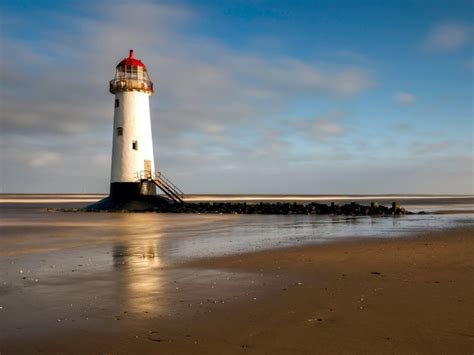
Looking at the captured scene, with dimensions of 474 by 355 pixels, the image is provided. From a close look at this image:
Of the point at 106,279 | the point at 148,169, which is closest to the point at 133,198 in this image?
the point at 148,169

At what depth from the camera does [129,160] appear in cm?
3438

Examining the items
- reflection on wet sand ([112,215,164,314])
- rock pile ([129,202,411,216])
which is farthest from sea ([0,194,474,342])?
rock pile ([129,202,411,216])

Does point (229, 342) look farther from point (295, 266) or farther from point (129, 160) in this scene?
point (129, 160)

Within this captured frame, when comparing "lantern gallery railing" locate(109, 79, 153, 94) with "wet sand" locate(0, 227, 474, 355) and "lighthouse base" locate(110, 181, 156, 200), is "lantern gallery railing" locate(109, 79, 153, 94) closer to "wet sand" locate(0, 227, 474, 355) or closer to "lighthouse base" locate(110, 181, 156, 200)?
"lighthouse base" locate(110, 181, 156, 200)

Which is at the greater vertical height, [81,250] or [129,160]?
[129,160]

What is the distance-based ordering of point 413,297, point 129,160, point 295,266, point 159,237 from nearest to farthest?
1. point 413,297
2. point 295,266
3. point 159,237
4. point 129,160

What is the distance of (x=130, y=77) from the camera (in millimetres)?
34562

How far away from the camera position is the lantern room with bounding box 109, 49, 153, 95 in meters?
34.3

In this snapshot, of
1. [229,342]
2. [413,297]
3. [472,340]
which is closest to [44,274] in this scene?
[229,342]

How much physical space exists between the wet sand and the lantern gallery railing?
87.5 feet

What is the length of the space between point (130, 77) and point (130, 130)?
402 cm

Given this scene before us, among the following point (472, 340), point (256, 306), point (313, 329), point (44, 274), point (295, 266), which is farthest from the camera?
point (295, 266)

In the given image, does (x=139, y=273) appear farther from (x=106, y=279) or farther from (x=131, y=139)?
(x=131, y=139)

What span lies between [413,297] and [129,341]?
437 cm
